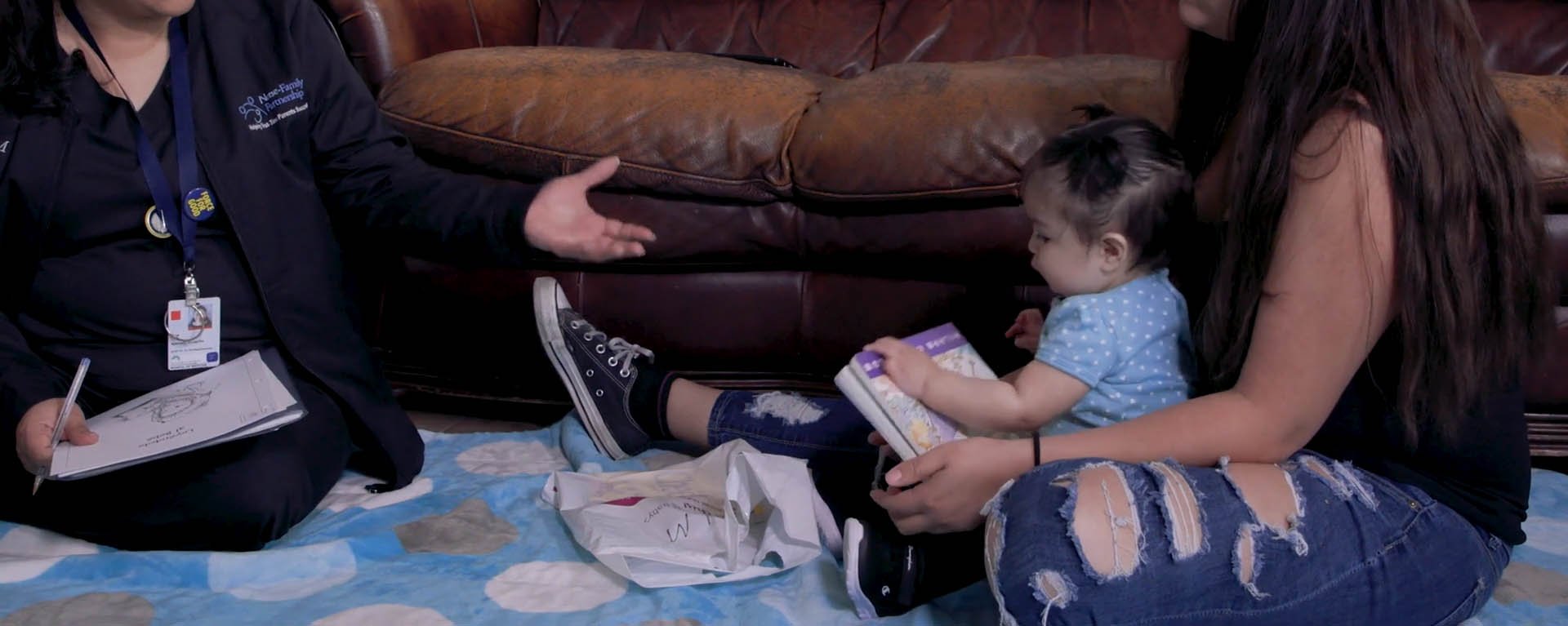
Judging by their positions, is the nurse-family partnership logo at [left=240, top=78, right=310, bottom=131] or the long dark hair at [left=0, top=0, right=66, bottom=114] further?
the nurse-family partnership logo at [left=240, top=78, right=310, bottom=131]

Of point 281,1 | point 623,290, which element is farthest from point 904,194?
point 281,1

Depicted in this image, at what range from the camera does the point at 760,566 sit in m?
1.29

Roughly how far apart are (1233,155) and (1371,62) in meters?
0.15

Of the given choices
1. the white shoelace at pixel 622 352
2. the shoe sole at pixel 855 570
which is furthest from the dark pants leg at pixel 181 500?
the shoe sole at pixel 855 570

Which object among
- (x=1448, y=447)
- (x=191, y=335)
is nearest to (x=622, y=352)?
(x=191, y=335)

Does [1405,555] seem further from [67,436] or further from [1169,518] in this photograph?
[67,436]

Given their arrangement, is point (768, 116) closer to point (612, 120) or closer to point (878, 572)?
point (612, 120)

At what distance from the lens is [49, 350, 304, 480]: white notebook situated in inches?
46.6

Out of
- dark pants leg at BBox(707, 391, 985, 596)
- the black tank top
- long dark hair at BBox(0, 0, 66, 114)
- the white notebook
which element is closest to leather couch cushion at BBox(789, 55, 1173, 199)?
dark pants leg at BBox(707, 391, 985, 596)

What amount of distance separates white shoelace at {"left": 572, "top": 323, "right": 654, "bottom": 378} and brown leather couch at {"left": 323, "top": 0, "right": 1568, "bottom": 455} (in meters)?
0.10

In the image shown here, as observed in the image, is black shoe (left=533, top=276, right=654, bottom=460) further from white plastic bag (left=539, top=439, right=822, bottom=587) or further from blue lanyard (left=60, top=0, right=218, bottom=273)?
blue lanyard (left=60, top=0, right=218, bottom=273)

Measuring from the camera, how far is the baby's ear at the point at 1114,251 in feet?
3.88

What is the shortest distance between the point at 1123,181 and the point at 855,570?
47cm

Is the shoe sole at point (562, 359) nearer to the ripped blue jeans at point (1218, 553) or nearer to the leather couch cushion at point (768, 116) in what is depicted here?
the leather couch cushion at point (768, 116)
